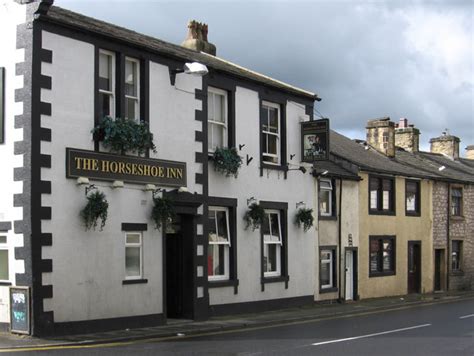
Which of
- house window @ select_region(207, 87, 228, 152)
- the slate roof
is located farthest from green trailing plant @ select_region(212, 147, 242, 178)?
the slate roof

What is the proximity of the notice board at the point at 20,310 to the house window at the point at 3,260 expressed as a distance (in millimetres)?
728

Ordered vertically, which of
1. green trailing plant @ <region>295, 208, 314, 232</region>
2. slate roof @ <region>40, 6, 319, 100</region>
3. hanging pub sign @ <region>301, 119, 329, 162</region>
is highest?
slate roof @ <region>40, 6, 319, 100</region>

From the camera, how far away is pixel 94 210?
15.7 metres

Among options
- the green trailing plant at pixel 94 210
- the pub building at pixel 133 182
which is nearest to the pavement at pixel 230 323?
the pub building at pixel 133 182

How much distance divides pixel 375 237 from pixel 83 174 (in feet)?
55.9

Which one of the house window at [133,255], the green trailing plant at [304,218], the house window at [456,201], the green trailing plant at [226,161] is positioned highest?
the green trailing plant at [226,161]

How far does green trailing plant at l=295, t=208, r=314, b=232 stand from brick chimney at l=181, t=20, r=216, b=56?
7.35 meters

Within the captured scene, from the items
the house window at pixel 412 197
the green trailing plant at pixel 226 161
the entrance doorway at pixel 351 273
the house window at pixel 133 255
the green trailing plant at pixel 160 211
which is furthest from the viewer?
the house window at pixel 412 197

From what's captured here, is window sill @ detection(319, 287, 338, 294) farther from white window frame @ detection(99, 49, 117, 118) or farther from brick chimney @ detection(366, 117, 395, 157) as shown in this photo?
white window frame @ detection(99, 49, 117, 118)

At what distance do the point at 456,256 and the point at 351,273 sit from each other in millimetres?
11249

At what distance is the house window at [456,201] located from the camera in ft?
118

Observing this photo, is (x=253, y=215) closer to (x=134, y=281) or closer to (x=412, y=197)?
(x=134, y=281)

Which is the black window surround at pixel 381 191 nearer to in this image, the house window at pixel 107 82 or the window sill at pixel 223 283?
the window sill at pixel 223 283

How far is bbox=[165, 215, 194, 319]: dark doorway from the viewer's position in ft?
62.3
